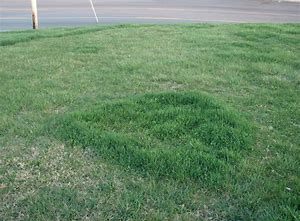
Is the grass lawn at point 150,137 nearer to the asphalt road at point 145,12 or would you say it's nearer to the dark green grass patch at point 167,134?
the dark green grass patch at point 167,134

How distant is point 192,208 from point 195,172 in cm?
47

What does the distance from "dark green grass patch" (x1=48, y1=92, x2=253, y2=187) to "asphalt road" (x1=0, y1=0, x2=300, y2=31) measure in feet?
39.5

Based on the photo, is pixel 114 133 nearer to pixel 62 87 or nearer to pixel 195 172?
pixel 195 172

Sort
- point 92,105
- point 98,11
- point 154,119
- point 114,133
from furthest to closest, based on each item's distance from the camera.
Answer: point 98,11
point 92,105
point 154,119
point 114,133

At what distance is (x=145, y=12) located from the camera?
20094 mm

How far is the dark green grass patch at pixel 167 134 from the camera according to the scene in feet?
13.1

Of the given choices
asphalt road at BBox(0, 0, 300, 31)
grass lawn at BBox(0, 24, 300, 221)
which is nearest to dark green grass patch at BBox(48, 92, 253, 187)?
grass lawn at BBox(0, 24, 300, 221)

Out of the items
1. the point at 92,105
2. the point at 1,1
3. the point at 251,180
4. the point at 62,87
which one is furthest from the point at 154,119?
the point at 1,1

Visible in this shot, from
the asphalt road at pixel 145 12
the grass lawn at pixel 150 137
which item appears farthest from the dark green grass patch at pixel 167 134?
the asphalt road at pixel 145 12

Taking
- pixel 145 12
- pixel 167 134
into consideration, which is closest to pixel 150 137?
pixel 167 134

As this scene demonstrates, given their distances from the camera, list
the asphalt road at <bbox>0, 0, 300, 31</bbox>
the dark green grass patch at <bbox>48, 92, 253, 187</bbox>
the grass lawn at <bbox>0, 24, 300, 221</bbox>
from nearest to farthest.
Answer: the grass lawn at <bbox>0, 24, 300, 221</bbox>
the dark green grass patch at <bbox>48, 92, 253, 187</bbox>
the asphalt road at <bbox>0, 0, 300, 31</bbox>

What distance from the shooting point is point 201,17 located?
1861 centimetres

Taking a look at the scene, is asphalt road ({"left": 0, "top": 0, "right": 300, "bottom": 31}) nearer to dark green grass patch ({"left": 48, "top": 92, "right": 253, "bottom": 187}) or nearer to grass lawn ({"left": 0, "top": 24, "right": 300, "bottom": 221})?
grass lawn ({"left": 0, "top": 24, "right": 300, "bottom": 221})

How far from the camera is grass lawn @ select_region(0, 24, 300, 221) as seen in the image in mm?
3510
